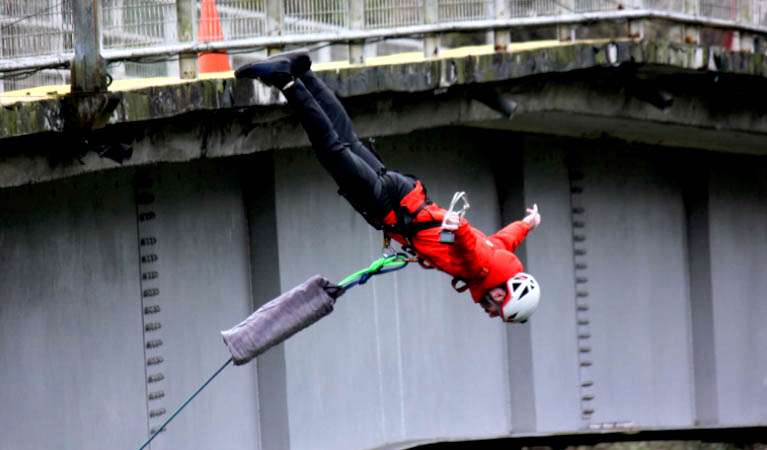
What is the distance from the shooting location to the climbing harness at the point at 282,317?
7.62 meters

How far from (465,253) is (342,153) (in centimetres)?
96

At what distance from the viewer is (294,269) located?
11148mm

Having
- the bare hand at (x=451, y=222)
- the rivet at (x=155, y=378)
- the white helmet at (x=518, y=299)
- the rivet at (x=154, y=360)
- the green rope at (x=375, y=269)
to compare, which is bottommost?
the rivet at (x=155, y=378)

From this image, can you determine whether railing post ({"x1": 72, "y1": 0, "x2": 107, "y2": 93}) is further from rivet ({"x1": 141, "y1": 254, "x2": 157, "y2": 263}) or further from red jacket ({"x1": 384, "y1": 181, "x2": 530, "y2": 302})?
rivet ({"x1": 141, "y1": 254, "x2": 157, "y2": 263})

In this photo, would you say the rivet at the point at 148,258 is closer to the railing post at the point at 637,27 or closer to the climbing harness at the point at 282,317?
the climbing harness at the point at 282,317

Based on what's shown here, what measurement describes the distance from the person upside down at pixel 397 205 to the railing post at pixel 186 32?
1.18m

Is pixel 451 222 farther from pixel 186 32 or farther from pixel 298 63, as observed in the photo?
pixel 186 32

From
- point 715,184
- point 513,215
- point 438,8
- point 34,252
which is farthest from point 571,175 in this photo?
point 34,252

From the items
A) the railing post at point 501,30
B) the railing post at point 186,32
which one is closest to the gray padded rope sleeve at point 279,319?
the railing post at point 186,32

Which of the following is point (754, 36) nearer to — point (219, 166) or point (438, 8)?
point (438, 8)

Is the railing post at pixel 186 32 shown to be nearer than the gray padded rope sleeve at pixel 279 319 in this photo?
No

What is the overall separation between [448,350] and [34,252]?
487 centimetres

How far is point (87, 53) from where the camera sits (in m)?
8.21

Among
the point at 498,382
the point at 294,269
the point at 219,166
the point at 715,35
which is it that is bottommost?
the point at 498,382
